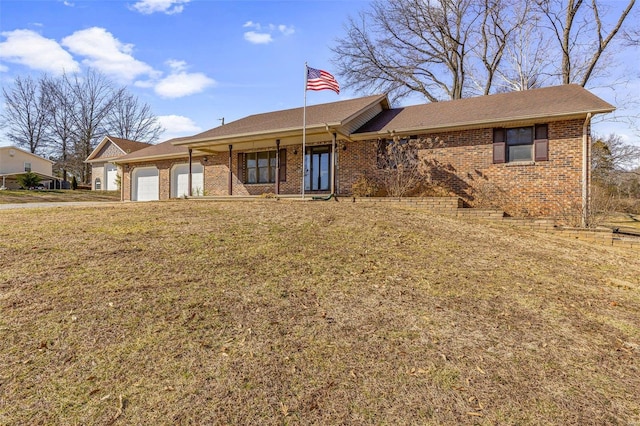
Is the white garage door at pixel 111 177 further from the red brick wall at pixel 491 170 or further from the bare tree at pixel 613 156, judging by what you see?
the bare tree at pixel 613 156

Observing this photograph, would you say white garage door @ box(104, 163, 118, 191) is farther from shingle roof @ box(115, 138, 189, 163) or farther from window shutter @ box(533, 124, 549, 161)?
window shutter @ box(533, 124, 549, 161)

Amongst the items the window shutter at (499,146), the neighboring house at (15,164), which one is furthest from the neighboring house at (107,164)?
the window shutter at (499,146)

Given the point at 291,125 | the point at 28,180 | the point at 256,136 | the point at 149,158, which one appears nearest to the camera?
the point at 256,136

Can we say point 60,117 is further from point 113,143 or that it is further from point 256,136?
point 256,136

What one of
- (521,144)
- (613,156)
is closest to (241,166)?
(521,144)

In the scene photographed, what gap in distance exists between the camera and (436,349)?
3049 mm

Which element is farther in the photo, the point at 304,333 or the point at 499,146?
the point at 499,146

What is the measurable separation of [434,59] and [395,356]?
23978 mm

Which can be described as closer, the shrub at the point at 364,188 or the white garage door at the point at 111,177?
the shrub at the point at 364,188

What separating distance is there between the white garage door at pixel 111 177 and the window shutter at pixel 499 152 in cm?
3105

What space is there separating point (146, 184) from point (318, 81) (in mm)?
13694

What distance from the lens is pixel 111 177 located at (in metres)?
31.8

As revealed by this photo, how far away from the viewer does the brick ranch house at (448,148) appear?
10539 millimetres

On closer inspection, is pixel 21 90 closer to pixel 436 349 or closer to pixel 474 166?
pixel 474 166
